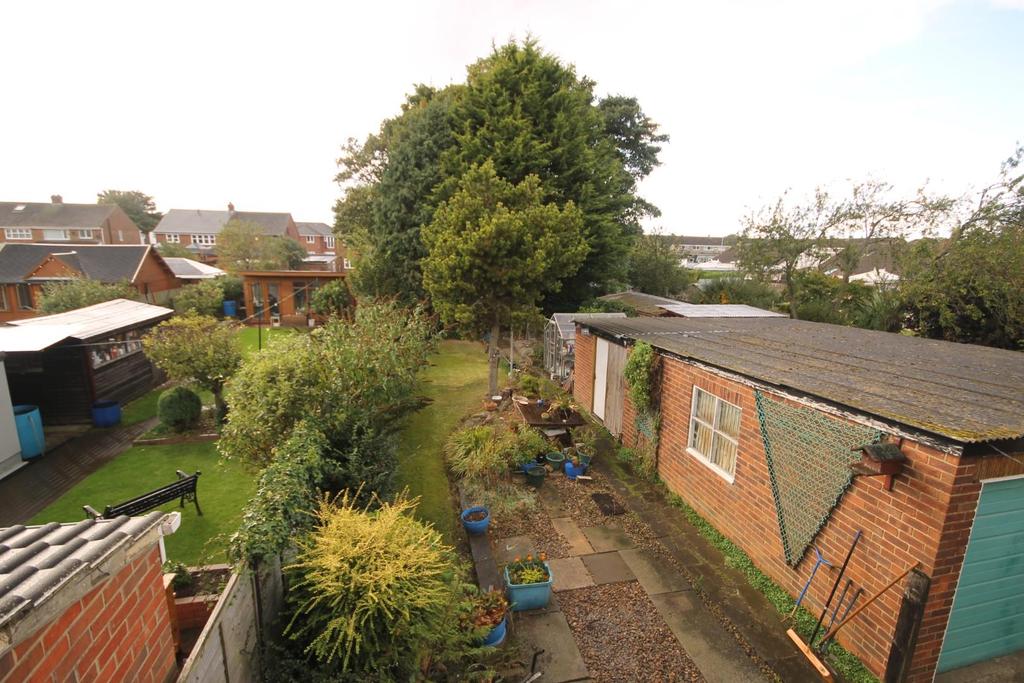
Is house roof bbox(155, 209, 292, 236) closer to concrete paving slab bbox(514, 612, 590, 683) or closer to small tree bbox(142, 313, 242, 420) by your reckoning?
small tree bbox(142, 313, 242, 420)

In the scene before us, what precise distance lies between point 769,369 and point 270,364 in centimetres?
780

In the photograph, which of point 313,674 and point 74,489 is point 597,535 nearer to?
point 313,674

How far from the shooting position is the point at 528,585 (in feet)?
19.6

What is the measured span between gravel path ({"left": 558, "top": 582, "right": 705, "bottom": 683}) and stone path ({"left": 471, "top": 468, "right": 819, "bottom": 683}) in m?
0.02

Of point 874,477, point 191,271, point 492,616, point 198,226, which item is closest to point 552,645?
point 492,616

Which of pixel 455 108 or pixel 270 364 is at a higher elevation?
pixel 455 108

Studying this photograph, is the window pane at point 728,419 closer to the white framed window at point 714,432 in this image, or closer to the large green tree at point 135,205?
the white framed window at point 714,432

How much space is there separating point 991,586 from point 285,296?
2928cm

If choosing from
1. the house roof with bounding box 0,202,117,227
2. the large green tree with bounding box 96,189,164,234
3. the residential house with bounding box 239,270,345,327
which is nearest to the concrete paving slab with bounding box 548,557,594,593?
the residential house with bounding box 239,270,345,327

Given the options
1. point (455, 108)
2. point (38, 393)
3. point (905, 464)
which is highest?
point (455, 108)

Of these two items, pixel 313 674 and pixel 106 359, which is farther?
pixel 106 359

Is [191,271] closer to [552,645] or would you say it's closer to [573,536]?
[573,536]

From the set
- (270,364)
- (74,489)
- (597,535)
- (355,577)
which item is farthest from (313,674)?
(74,489)

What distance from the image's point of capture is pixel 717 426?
7.72m
